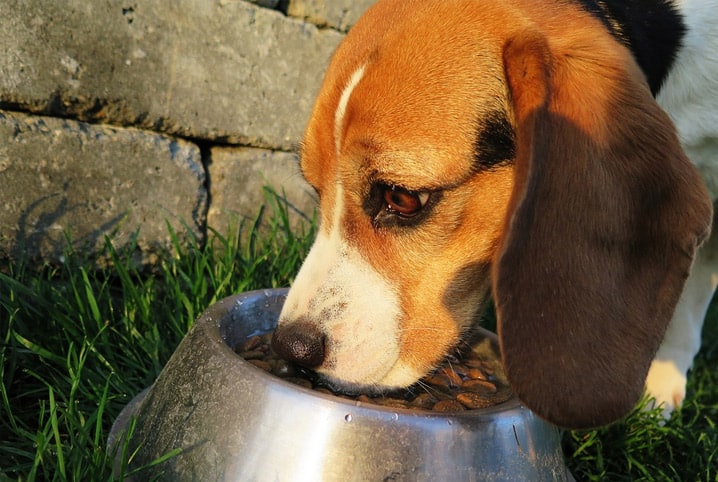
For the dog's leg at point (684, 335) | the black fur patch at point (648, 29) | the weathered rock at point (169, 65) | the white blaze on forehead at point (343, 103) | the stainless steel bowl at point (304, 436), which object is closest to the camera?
the stainless steel bowl at point (304, 436)

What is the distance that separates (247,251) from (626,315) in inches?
77.1

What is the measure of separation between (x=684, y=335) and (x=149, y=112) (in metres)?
2.50

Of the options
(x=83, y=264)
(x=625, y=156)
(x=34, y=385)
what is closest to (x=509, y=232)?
(x=625, y=156)

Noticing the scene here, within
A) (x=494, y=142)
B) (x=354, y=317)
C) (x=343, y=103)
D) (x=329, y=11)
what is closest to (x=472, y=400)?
(x=354, y=317)

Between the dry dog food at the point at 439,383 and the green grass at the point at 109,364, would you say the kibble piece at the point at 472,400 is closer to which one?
the dry dog food at the point at 439,383

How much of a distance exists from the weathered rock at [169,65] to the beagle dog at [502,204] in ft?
4.18

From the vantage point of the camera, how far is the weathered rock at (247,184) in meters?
3.48

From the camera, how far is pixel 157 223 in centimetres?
323

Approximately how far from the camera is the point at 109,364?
2.38 m

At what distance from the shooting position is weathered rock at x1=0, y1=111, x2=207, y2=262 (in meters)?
2.79

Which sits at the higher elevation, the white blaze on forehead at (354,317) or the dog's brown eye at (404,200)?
the dog's brown eye at (404,200)

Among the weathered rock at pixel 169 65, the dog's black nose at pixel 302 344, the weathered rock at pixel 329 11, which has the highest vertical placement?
the weathered rock at pixel 329 11

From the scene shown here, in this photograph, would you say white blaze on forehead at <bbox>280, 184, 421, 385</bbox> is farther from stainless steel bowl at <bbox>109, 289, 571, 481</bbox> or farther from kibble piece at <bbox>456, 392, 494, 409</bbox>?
stainless steel bowl at <bbox>109, 289, 571, 481</bbox>

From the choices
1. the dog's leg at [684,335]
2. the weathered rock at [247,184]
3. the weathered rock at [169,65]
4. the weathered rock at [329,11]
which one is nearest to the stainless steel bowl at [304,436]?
the dog's leg at [684,335]
